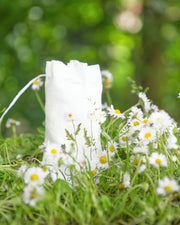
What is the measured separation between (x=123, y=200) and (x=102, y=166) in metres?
0.16

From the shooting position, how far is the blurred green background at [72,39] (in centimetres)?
235

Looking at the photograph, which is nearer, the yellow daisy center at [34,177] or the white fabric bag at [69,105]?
the yellow daisy center at [34,177]

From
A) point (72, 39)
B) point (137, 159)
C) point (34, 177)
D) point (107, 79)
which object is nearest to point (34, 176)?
point (34, 177)

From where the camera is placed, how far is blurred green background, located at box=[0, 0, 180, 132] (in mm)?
2350

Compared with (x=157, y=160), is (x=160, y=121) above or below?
above

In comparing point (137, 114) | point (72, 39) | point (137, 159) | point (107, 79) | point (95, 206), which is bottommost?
point (95, 206)

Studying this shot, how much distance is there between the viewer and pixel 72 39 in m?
2.78

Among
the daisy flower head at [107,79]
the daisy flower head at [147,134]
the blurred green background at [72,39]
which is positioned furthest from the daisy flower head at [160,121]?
the blurred green background at [72,39]

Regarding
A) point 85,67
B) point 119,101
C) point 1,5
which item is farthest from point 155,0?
point 85,67

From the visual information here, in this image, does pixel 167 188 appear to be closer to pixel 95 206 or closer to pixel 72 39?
pixel 95 206

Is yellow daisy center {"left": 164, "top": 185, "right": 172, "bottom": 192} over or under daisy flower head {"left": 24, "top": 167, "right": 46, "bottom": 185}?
under

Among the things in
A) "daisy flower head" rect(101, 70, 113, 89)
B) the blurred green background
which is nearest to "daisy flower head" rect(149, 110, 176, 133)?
"daisy flower head" rect(101, 70, 113, 89)

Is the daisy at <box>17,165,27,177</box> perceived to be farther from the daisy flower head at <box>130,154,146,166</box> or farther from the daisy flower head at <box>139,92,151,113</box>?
the daisy flower head at <box>139,92,151,113</box>

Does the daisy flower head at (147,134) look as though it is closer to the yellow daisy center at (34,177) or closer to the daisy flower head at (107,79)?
the yellow daisy center at (34,177)
